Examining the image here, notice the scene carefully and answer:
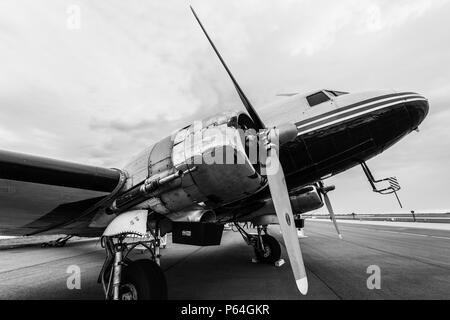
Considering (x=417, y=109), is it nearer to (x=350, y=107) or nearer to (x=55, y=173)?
(x=350, y=107)

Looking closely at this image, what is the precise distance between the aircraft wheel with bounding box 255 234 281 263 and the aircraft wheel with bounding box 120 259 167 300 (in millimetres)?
5662

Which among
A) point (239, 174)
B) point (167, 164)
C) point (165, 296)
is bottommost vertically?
point (165, 296)

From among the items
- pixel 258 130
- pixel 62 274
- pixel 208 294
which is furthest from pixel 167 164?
pixel 62 274

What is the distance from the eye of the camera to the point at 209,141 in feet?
13.5

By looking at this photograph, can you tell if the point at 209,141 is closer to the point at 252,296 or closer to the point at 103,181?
the point at 103,181

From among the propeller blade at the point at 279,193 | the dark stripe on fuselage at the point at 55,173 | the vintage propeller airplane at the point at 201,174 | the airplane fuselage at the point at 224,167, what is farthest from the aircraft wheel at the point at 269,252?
the dark stripe on fuselage at the point at 55,173

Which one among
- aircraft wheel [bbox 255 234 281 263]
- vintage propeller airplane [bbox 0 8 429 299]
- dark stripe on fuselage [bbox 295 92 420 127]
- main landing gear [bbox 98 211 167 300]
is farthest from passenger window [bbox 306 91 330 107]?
aircraft wheel [bbox 255 234 281 263]

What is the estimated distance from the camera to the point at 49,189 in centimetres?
438

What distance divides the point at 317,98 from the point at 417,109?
188 cm

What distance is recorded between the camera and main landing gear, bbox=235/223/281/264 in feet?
29.5

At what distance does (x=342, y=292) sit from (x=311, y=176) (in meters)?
2.33

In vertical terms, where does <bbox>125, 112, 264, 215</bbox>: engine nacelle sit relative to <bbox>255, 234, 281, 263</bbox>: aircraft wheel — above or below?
above

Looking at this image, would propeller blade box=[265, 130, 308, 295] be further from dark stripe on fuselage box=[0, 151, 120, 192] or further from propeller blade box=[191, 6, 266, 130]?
dark stripe on fuselage box=[0, 151, 120, 192]

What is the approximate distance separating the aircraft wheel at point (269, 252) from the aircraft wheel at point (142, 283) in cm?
566
